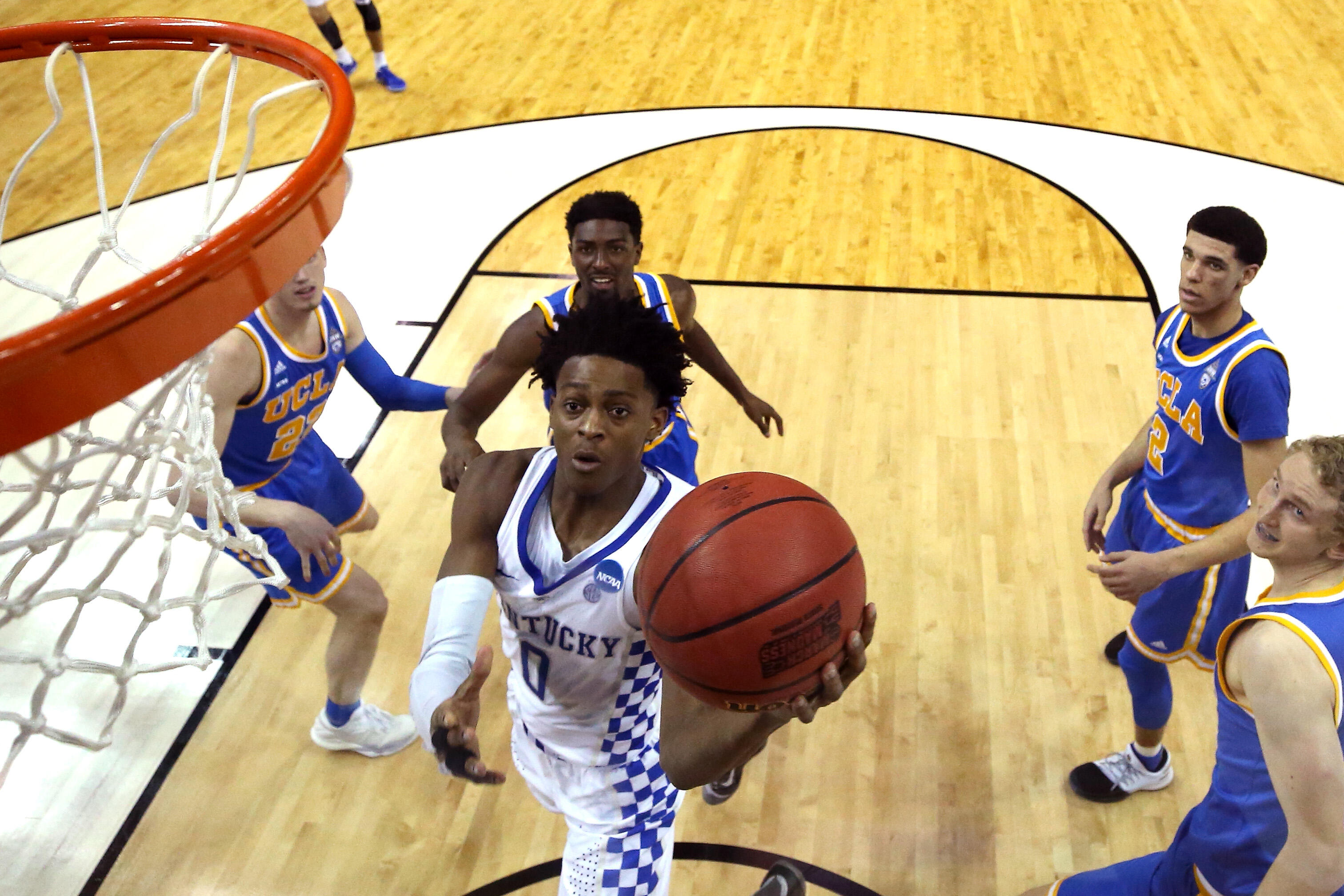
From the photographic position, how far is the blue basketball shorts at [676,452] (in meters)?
3.17

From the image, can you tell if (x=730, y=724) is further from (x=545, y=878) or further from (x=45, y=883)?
(x=45, y=883)

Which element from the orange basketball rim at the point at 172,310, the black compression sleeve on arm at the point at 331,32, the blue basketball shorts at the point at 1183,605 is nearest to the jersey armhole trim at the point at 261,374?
the orange basketball rim at the point at 172,310

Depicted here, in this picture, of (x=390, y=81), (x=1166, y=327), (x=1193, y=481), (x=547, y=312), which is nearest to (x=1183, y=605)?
(x=1193, y=481)

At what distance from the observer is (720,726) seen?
186 cm

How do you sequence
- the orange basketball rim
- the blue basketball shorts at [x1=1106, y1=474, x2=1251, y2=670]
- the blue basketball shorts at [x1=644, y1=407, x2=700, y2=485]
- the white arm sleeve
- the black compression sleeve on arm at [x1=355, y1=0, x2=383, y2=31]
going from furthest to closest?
1. the black compression sleeve on arm at [x1=355, y1=0, x2=383, y2=31]
2. the blue basketball shorts at [x1=644, y1=407, x2=700, y2=485]
3. the blue basketball shorts at [x1=1106, y1=474, x2=1251, y2=670]
4. the white arm sleeve
5. the orange basketball rim

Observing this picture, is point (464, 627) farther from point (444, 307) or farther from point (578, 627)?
point (444, 307)

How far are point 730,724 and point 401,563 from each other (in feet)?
8.25

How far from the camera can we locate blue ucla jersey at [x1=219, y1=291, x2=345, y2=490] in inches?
115

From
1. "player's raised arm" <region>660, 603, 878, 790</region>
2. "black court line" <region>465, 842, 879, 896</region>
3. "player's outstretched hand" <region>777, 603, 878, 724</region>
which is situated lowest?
"black court line" <region>465, 842, 879, 896</region>

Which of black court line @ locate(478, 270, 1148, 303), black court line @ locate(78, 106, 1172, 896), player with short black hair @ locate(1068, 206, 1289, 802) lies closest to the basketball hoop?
black court line @ locate(78, 106, 1172, 896)

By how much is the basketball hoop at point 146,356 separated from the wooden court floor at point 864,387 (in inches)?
46.6

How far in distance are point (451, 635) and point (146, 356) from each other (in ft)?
2.71

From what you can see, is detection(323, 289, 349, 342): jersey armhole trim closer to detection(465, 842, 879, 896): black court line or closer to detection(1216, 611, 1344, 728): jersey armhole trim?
detection(465, 842, 879, 896): black court line

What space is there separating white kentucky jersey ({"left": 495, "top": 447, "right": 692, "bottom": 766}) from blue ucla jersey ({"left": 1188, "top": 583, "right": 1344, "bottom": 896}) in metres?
1.11
